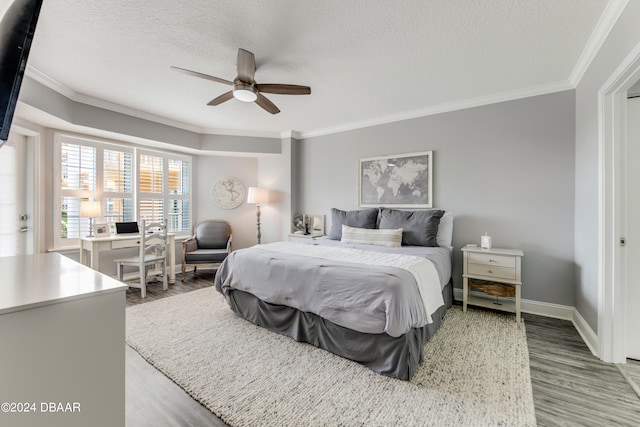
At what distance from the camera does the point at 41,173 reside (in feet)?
11.5

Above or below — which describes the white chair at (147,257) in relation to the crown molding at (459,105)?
below

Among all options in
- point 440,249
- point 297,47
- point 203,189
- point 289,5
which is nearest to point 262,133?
point 203,189

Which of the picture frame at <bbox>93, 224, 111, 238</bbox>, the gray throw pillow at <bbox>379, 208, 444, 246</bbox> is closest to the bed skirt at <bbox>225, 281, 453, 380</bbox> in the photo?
the gray throw pillow at <bbox>379, 208, 444, 246</bbox>

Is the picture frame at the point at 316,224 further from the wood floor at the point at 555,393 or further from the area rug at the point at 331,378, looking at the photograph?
the wood floor at the point at 555,393

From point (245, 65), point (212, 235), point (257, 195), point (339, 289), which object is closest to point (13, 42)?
point (245, 65)

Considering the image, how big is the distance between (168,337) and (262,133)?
12.2ft

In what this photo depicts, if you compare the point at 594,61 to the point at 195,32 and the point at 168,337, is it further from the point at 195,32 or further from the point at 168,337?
the point at 168,337

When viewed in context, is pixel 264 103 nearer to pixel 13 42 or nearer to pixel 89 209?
pixel 13 42

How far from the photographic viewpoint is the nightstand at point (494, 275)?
9.29 feet

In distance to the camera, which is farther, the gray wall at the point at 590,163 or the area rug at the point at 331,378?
the gray wall at the point at 590,163

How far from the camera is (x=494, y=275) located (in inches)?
115

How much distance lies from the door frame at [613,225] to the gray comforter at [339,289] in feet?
4.56

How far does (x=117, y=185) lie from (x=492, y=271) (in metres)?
5.47

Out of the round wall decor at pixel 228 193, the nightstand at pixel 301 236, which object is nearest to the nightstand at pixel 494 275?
the nightstand at pixel 301 236
